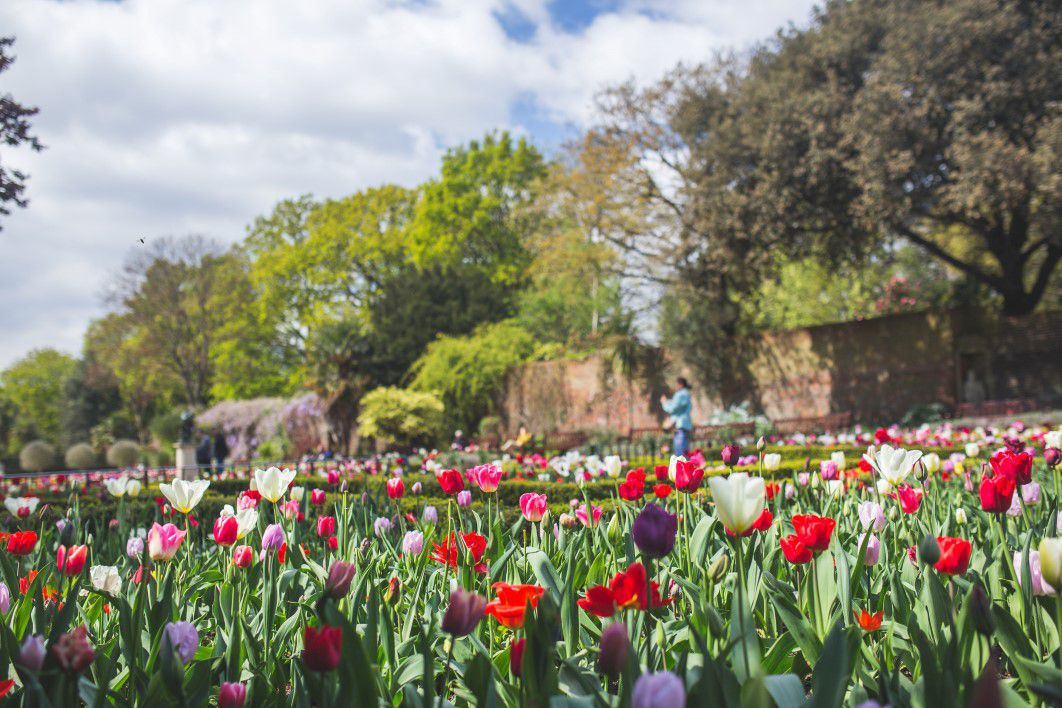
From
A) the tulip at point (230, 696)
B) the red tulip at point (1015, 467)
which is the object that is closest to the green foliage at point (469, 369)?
the red tulip at point (1015, 467)

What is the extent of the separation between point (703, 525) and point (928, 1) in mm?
14516

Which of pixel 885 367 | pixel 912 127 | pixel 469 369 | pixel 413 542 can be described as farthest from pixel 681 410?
pixel 469 369

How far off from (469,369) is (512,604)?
733 inches

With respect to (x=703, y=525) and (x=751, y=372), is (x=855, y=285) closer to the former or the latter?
(x=751, y=372)

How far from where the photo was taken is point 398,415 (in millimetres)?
17500

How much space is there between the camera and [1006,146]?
11430 mm

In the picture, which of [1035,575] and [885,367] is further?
[885,367]

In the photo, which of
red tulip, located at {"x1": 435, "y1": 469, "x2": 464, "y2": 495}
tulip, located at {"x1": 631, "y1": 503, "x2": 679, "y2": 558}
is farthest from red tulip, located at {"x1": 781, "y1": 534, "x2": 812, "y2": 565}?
red tulip, located at {"x1": 435, "y1": 469, "x2": 464, "y2": 495}

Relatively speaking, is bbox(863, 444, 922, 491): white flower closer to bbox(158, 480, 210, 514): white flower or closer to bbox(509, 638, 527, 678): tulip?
bbox(509, 638, 527, 678): tulip

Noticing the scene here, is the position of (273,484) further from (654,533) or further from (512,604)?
(654,533)

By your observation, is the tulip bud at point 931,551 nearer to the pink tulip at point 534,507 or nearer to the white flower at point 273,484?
the pink tulip at point 534,507

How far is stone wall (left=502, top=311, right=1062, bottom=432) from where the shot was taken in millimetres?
14664

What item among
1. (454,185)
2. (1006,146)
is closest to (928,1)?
(1006,146)

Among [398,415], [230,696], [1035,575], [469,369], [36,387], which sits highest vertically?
[36,387]
